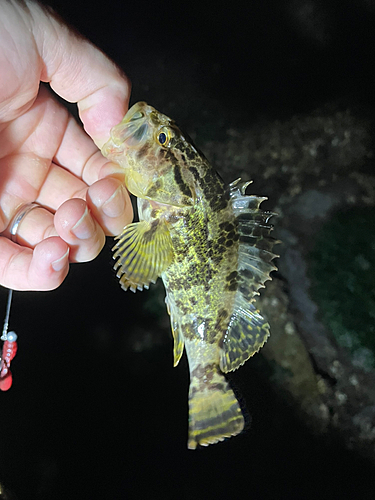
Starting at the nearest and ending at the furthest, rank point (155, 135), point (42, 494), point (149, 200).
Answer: point (155, 135) → point (149, 200) → point (42, 494)

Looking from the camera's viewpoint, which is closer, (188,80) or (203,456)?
(203,456)

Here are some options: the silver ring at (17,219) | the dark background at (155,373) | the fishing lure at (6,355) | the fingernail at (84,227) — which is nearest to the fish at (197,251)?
the fingernail at (84,227)

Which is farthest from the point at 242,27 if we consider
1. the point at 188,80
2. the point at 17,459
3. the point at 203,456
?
the point at 17,459

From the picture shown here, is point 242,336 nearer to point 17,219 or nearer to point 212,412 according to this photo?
point 212,412

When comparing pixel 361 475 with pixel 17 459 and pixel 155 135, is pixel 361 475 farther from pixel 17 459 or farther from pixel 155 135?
pixel 155 135

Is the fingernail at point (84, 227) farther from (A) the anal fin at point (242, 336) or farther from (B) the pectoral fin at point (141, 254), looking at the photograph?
(A) the anal fin at point (242, 336)

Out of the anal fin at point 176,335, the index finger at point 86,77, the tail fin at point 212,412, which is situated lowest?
the tail fin at point 212,412
